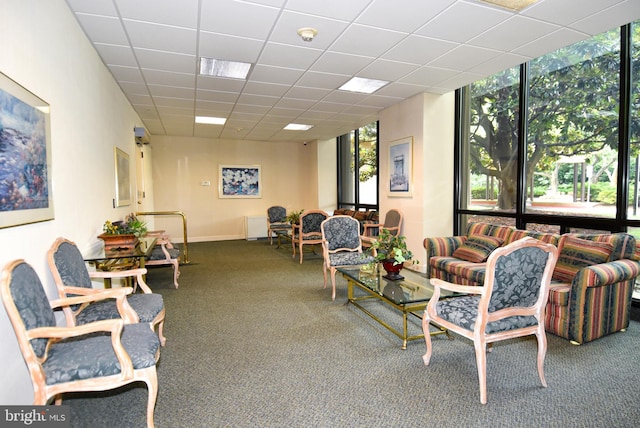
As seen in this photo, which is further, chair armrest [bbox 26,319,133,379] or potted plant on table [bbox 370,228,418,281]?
potted plant on table [bbox 370,228,418,281]

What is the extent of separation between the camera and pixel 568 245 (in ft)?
11.3

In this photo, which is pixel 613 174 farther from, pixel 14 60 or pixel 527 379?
pixel 14 60

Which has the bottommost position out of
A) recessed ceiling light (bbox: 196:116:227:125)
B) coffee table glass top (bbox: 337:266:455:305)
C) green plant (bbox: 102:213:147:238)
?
coffee table glass top (bbox: 337:266:455:305)

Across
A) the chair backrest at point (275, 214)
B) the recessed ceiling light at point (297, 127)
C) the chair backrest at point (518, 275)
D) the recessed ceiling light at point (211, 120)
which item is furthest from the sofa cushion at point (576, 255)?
the chair backrest at point (275, 214)

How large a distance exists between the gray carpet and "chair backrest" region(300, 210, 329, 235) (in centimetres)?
303

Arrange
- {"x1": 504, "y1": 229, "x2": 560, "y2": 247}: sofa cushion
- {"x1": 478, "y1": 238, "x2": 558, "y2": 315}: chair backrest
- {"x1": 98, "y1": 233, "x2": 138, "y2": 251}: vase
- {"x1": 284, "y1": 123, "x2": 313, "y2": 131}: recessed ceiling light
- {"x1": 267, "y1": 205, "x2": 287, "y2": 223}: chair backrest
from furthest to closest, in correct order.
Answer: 1. {"x1": 267, "y1": 205, "x2": 287, "y2": 223}: chair backrest
2. {"x1": 284, "y1": 123, "x2": 313, "y2": 131}: recessed ceiling light
3. {"x1": 504, "y1": 229, "x2": 560, "y2": 247}: sofa cushion
4. {"x1": 98, "y1": 233, "x2": 138, "y2": 251}: vase
5. {"x1": 478, "y1": 238, "x2": 558, "y2": 315}: chair backrest

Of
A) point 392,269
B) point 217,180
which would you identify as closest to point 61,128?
point 392,269

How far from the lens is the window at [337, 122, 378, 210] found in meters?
8.02

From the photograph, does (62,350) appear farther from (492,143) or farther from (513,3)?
(492,143)

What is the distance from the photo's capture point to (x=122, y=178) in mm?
4820

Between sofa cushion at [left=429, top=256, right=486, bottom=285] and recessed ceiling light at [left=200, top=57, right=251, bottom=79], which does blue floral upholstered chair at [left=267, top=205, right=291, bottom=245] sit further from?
sofa cushion at [left=429, top=256, right=486, bottom=285]

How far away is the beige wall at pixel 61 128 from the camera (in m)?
1.90

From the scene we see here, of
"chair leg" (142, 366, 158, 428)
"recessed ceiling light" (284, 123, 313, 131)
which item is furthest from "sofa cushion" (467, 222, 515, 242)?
"recessed ceiling light" (284, 123, 313, 131)

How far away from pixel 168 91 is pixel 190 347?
3.79 meters
